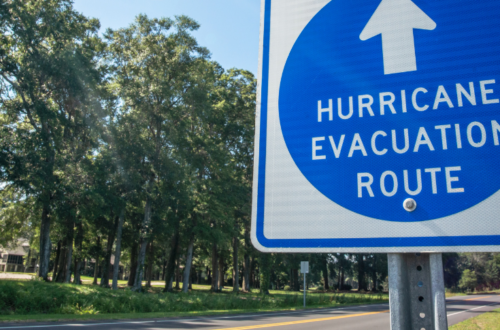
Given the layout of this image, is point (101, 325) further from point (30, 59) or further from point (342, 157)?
point (30, 59)

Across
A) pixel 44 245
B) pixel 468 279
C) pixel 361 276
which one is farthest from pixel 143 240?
pixel 468 279

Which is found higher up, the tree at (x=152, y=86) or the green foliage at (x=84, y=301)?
the tree at (x=152, y=86)

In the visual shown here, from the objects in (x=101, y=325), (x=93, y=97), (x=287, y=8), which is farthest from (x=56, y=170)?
(x=287, y=8)

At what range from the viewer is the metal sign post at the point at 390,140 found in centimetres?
97

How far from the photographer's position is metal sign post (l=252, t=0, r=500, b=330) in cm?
97

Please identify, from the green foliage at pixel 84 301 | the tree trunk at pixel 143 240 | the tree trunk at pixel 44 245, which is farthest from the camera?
the tree trunk at pixel 143 240

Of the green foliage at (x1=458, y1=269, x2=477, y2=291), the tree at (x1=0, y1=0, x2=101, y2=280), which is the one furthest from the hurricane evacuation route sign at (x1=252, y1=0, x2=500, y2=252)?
the green foliage at (x1=458, y1=269, x2=477, y2=291)

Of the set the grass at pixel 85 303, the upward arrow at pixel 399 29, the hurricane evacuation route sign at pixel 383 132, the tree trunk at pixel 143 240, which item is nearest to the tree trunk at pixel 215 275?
the tree trunk at pixel 143 240

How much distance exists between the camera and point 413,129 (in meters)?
1.06

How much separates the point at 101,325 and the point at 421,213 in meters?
13.2

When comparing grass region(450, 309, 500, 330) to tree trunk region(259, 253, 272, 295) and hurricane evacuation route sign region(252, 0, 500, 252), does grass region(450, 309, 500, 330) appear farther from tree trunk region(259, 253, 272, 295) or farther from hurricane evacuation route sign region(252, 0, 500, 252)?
tree trunk region(259, 253, 272, 295)

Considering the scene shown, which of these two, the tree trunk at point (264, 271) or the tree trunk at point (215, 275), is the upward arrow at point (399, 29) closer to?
the tree trunk at point (264, 271)

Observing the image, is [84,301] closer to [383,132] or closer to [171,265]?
[171,265]

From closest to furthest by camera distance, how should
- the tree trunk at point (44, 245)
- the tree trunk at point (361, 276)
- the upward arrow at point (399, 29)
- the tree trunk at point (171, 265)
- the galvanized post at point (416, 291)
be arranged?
the galvanized post at point (416, 291)
the upward arrow at point (399, 29)
the tree trunk at point (44, 245)
the tree trunk at point (171, 265)
the tree trunk at point (361, 276)
